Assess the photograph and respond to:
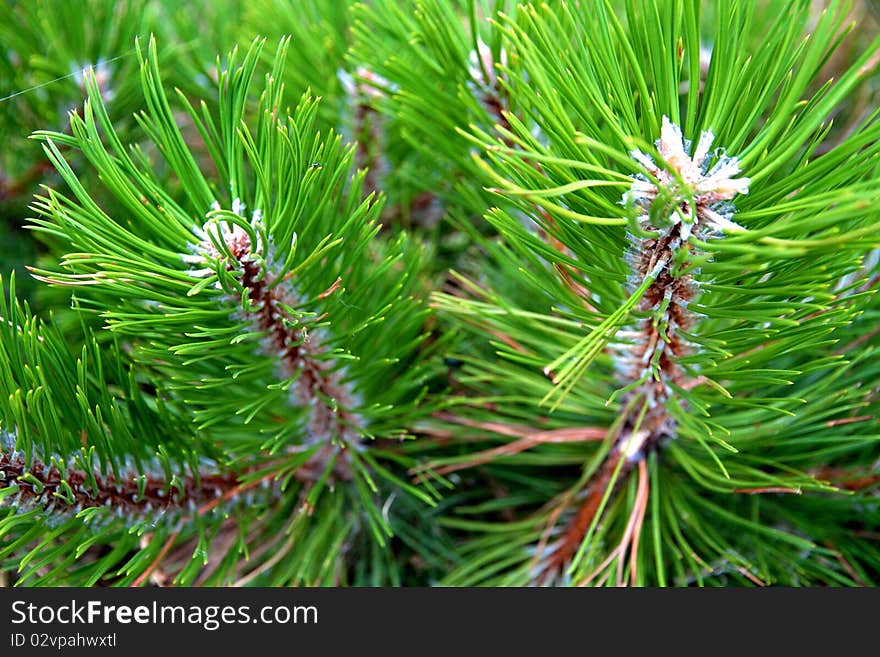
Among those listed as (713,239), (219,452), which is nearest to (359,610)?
(219,452)

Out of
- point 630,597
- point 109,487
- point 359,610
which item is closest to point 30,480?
point 109,487

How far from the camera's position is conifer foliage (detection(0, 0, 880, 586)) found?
0.92ft

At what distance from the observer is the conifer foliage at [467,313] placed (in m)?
0.28

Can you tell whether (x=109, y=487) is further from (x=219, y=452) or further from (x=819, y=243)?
(x=819, y=243)

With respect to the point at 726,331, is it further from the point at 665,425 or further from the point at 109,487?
the point at 109,487

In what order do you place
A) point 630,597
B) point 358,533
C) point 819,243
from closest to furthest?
point 819,243, point 630,597, point 358,533

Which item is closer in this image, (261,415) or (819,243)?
(819,243)

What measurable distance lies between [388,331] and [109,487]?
0.50 ft

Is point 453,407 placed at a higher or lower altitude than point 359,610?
higher

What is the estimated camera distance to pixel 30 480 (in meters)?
0.32

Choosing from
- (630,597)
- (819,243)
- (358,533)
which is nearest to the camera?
(819,243)

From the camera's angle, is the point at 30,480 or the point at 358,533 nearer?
the point at 30,480

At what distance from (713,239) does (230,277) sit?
0.18 m

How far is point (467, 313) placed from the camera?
39 cm
